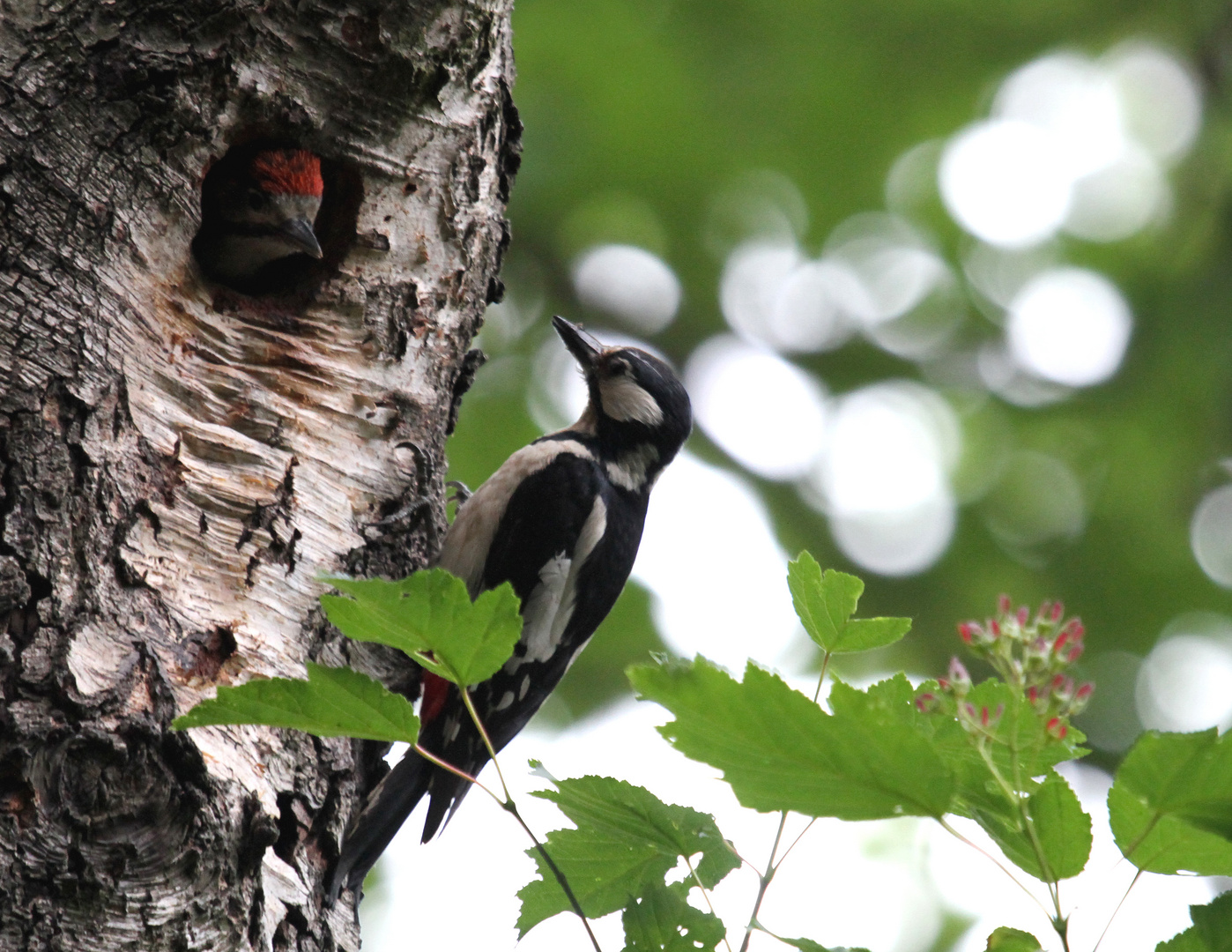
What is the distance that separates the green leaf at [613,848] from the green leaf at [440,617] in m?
0.19

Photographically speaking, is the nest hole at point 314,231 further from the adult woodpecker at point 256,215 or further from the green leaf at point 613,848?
the green leaf at point 613,848

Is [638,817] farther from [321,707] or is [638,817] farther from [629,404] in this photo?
[629,404]

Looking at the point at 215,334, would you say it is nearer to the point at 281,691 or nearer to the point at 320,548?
the point at 320,548

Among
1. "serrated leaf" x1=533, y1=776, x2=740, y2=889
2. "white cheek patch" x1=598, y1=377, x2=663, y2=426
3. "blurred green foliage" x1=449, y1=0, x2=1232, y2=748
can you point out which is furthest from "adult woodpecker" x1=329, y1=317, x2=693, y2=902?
"blurred green foliage" x1=449, y1=0, x2=1232, y2=748

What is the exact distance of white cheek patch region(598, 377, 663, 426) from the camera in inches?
177

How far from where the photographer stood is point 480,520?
3852mm

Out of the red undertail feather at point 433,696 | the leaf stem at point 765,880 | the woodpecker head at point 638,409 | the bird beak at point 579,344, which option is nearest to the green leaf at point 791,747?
the leaf stem at point 765,880

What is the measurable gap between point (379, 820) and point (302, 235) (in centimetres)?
154

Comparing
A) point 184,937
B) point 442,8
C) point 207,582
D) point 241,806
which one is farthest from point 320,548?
point 442,8

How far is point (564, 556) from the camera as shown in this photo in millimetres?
3908

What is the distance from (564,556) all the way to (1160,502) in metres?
5.09

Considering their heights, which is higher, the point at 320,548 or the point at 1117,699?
the point at 320,548

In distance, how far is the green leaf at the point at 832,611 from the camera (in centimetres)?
158

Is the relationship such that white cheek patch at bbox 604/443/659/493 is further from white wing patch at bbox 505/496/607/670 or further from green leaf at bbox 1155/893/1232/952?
green leaf at bbox 1155/893/1232/952
